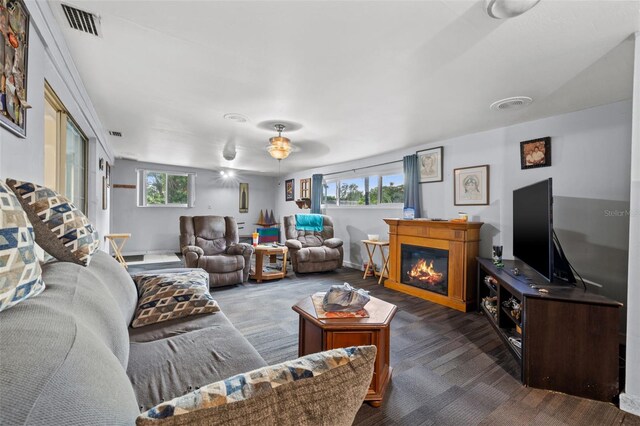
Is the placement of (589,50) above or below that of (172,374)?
above

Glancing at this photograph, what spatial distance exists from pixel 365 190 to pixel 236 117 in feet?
10.4

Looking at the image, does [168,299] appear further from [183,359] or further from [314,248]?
[314,248]

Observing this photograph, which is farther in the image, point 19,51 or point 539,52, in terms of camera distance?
point 539,52

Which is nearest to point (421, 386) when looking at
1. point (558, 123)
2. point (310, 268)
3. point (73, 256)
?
point (73, 256)

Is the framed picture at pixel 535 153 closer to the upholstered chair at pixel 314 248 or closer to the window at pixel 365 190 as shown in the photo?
the window at pixel 365 190

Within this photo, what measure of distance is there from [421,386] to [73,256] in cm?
212

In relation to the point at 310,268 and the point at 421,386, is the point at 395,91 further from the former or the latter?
the point at 310,268

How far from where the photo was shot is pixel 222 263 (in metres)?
4.24

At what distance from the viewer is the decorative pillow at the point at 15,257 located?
67 centimetres

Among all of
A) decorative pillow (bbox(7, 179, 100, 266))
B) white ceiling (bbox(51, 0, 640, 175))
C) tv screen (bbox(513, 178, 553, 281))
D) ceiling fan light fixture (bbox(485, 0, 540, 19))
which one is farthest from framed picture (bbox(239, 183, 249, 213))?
ceiling fan light fixture (bbox(485, 0, 540, 19))

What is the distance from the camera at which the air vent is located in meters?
1.61

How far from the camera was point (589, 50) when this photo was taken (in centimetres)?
189

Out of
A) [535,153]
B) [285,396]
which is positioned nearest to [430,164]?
[535,153]

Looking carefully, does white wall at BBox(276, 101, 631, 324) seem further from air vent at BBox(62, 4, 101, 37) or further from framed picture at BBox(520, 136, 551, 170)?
air vent at BBox(62, 4, 101, 37)
